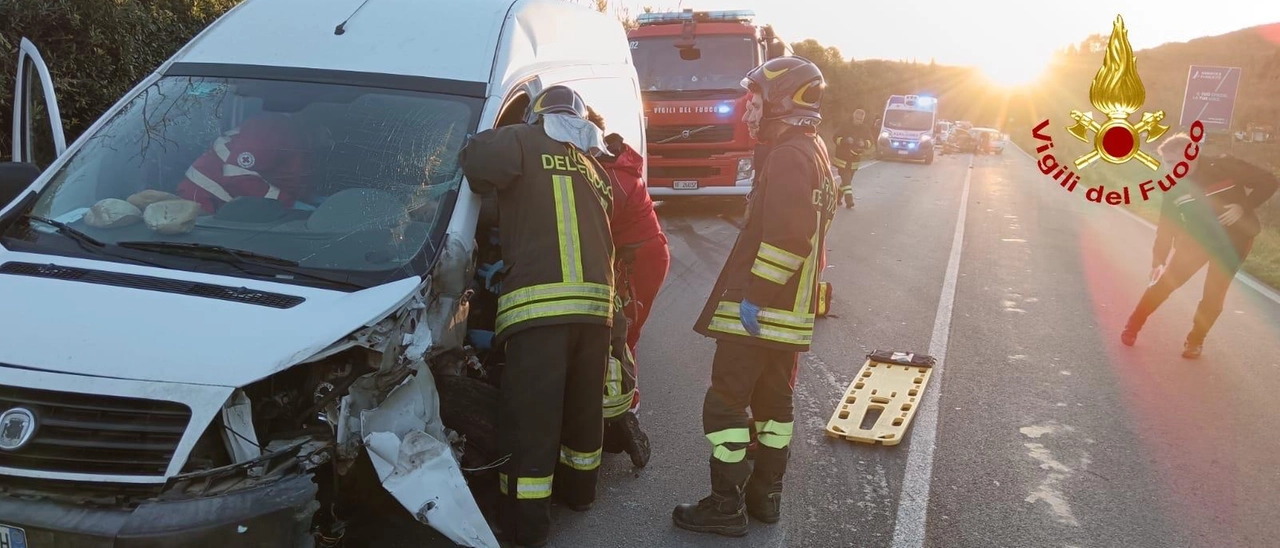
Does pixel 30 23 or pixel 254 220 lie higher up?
pixel 30 23

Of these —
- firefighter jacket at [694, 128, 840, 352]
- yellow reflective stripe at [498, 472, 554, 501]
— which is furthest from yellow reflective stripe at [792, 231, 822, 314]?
yellow reflective stripe at [498, 472, 554, 501]

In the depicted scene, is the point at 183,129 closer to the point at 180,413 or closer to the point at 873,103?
the point at 180,413

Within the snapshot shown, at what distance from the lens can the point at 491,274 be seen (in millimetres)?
4062

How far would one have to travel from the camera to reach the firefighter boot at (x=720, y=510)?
406 centimetres

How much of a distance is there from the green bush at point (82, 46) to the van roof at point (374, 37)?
3252 mm

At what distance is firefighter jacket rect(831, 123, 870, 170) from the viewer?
14.7 meters

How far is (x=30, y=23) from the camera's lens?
698 cm

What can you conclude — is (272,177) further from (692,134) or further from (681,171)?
(681,171)

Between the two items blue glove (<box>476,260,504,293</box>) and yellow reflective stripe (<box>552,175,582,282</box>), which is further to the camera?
blue glove (<box>476,260,504,293</box>)

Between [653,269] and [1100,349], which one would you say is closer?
[653,269]

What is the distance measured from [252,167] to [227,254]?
0.63 metres

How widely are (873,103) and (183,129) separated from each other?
6862cm

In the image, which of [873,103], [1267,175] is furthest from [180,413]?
[873,103]

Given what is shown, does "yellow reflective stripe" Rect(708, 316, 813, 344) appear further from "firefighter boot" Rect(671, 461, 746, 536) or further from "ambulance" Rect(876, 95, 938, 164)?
"ambulance" Rect(876, 95, 938, 164)
